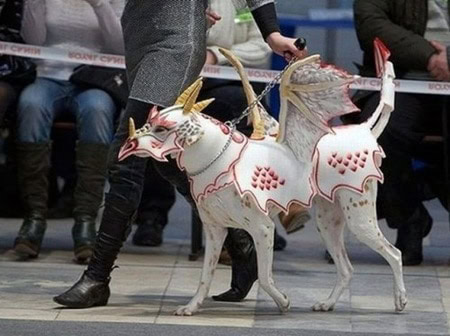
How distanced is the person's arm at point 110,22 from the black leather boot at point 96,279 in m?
1.88

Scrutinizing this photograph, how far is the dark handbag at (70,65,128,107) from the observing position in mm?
8617

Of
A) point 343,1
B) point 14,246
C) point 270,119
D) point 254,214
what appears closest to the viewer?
point 254,214

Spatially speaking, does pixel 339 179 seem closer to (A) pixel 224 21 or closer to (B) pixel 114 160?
(B) pixel 114 160

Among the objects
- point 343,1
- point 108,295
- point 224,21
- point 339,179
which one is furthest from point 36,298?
point 343,1

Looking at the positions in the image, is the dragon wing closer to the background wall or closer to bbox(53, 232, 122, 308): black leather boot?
bbox(53, 232, 122, 308): black leather boot

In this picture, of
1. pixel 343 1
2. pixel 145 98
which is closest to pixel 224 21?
pixel 145 98

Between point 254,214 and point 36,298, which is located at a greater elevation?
point 254,214

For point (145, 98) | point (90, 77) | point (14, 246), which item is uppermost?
point (145, 98)

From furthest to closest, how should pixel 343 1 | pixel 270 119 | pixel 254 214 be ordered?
pixel 343 1 < pixel 270 119 < pixel 254 214

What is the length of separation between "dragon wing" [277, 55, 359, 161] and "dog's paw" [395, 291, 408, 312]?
754 mm

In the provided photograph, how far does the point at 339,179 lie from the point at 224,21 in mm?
2086

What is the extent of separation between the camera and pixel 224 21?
8.71 meters

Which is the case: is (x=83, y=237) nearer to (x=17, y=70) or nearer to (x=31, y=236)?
(x=31, y=236)

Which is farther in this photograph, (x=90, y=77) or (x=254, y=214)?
(x=90, y=77)
